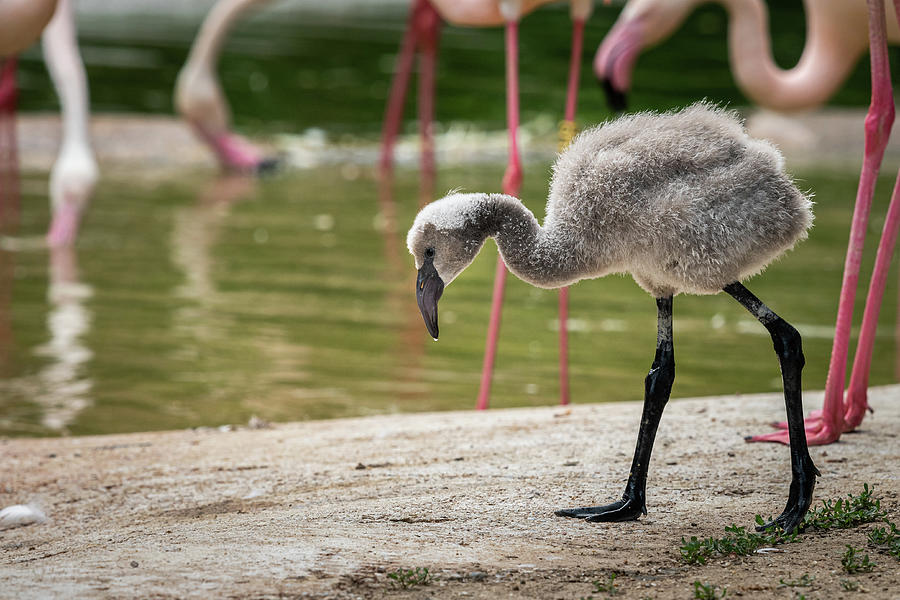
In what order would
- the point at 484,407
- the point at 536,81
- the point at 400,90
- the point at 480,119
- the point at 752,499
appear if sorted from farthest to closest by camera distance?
the point at 536,81
the point at 480,119
the point at 400,90
the point at 484,407
the point at 752,499

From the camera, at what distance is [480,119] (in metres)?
17.1

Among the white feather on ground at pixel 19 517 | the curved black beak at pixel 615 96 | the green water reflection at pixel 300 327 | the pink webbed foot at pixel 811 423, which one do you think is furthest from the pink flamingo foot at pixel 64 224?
the pink webbed foot at pixel 811 423

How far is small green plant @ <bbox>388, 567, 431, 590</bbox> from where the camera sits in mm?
3379

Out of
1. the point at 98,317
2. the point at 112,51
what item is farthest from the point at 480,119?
the point at 98,317

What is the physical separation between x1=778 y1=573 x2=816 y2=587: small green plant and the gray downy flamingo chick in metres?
0.38

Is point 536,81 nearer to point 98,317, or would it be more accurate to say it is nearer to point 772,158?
point 98,317

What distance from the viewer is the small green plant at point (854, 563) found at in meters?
3.48

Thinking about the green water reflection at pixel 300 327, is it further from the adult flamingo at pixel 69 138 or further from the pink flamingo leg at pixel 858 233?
the pink flamingo leg at pixel 858 233

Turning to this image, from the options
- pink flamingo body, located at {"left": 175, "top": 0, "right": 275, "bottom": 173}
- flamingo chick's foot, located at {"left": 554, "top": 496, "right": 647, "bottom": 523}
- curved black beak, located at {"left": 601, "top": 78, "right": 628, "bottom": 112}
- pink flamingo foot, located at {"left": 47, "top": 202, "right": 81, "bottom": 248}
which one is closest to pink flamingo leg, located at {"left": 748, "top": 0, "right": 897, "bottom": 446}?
flamingo chick's foot, located at {"left": 554, "top": 496, "right": 647, "bottom": 523}

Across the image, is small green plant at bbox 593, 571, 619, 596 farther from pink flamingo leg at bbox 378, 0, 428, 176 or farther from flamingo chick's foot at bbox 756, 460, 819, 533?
pink flamingo leg at bbox 378, 0, 428, 176

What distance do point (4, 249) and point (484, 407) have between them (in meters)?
5.27

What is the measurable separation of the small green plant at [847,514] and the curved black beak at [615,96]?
5.05m

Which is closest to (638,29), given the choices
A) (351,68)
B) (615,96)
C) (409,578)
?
(615,96)

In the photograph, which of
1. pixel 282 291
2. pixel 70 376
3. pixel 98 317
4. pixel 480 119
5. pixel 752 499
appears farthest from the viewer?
pixel 480 119
